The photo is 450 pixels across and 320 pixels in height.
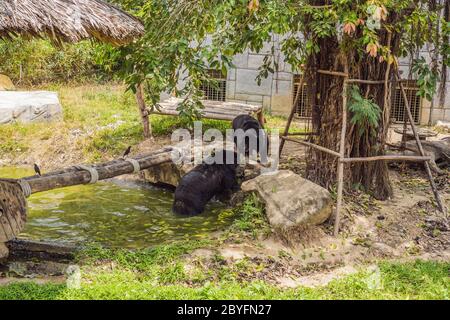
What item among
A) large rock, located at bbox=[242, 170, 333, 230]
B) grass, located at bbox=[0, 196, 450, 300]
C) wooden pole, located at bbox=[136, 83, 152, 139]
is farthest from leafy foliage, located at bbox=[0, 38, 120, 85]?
grass, located at bbox=[0, 196, 450, 300]

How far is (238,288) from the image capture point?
5.07 m

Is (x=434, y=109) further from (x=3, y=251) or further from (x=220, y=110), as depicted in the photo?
(x=3, y=251)

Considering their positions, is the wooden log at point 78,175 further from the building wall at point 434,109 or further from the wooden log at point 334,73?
the building wall at point 434,109

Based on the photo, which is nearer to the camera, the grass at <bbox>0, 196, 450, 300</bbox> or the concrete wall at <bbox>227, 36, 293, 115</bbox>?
the grass at <bbox>0, 196, 450, 300</bbox>

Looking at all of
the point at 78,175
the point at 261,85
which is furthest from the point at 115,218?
the point at 261,85

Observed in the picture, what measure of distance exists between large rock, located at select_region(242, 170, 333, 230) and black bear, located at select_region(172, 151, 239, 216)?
3.59 ft

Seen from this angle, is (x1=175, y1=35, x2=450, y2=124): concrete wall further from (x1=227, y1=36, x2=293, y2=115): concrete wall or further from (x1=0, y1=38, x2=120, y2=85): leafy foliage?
(x1=0, y1=38, x2=120, y2=85): leafy foliage

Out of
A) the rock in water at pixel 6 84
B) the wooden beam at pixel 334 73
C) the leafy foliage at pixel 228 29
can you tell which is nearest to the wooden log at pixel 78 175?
the leafy foliage at pixel 228 29

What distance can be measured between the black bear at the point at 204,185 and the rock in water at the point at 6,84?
7.35 meters

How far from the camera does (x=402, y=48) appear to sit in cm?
855

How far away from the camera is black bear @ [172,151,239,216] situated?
785 cm

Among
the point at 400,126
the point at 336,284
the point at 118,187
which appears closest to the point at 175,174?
the point at 118,187

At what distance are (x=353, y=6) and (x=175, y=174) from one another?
3.93 meters

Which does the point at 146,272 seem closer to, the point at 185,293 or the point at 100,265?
the point at 100,265
